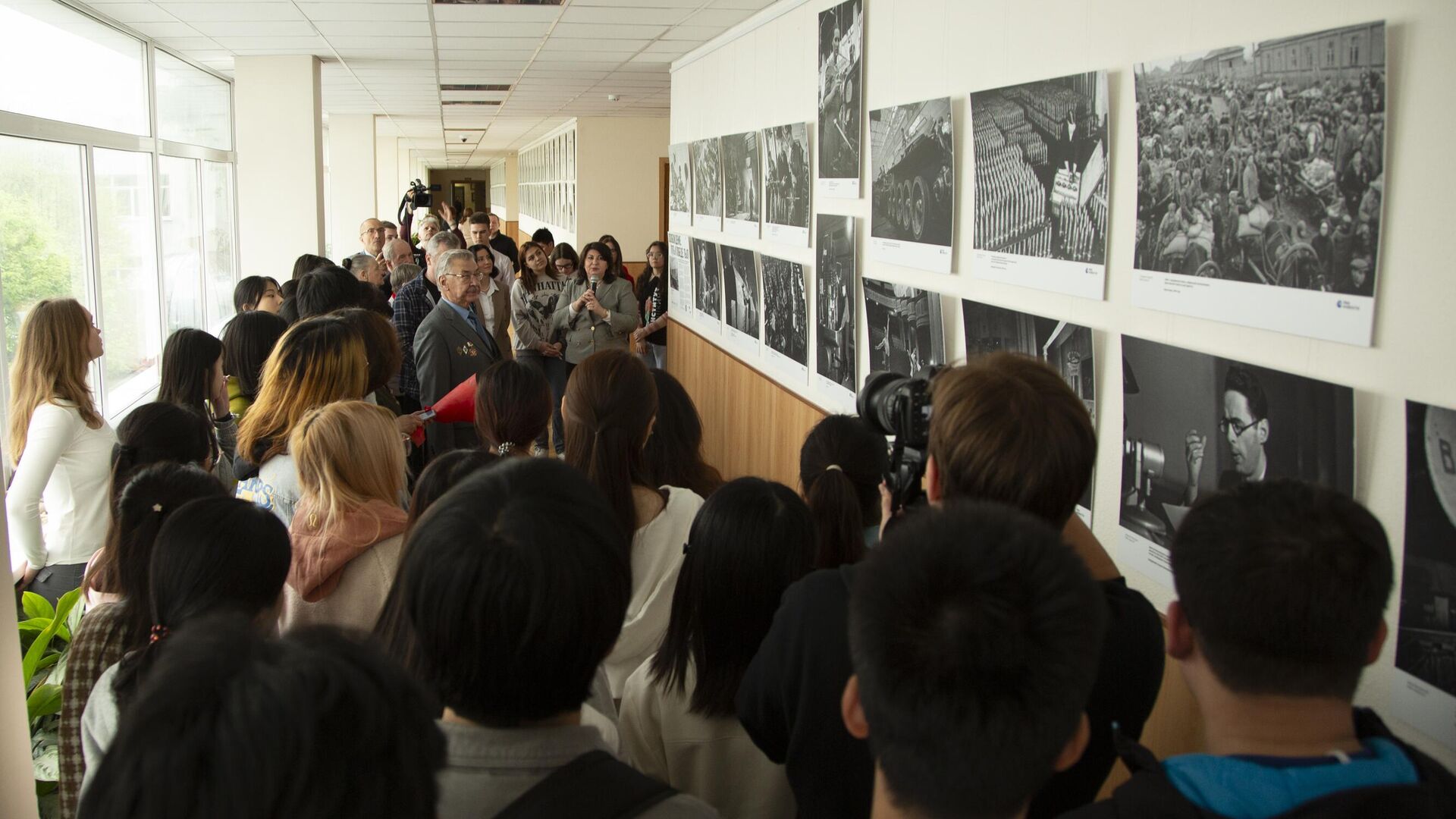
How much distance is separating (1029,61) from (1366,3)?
1386mm

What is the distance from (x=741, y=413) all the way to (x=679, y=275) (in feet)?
8.36

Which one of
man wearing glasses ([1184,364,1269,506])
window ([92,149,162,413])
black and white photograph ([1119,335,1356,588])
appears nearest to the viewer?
black and white photograph ([1119,335,1356,588])

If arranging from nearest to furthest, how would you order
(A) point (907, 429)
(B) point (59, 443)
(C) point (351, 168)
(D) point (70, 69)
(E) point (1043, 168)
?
(A) point (907, 429) → (E) point (1043, 168) → (B) point (59, 443) → (D) point (70, 69) → (C) point (351, 168)

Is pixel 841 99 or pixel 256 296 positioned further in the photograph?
pixel 256 296

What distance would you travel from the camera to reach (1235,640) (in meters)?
1.26

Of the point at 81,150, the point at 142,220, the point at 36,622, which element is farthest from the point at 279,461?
the point at 142,220

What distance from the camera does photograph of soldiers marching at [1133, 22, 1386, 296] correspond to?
2.07m

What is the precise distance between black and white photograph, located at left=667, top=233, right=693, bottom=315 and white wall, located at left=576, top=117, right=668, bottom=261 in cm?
413

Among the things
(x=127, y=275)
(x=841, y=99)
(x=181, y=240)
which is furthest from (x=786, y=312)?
(x=181, y=240)

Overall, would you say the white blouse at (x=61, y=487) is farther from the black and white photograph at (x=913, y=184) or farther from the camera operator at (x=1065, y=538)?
the black and white photograph at (x=913, y=184)

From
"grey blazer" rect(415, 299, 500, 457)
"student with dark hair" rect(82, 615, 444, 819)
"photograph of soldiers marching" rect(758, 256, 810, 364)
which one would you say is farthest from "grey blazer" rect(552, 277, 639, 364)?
"student with dark hair" rect(82, 615, 444, 819)

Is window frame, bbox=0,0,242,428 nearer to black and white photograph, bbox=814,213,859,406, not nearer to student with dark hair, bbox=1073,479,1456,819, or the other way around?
black and white photograph, bbox=814,213,859,406

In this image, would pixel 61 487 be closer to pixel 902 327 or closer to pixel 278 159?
pixel 902 327

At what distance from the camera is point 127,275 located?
7.38 meters
